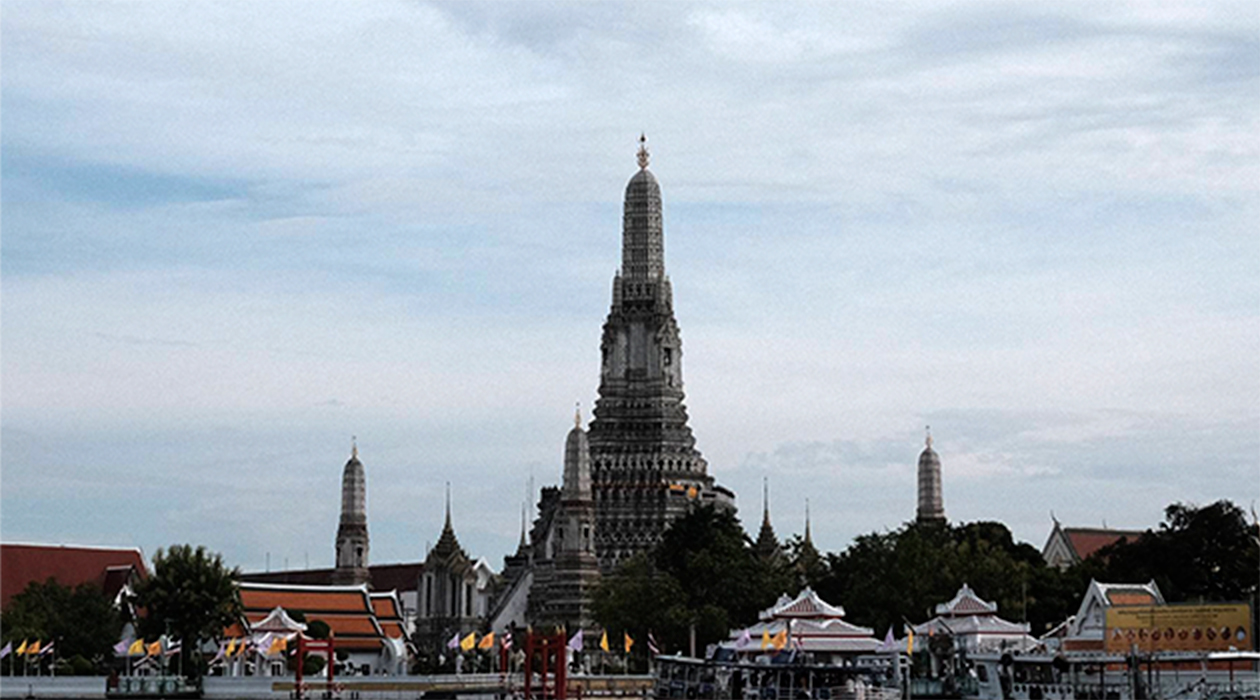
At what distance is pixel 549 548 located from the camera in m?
124

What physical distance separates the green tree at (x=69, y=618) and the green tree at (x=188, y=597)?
12706 mm

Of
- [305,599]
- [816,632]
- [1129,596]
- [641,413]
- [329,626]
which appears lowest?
[816,632]

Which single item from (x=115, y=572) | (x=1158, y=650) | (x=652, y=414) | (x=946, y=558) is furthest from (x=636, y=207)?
(x=1158, y=650)

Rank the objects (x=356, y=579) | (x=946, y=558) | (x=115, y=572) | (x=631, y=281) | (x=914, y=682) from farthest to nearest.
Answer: (x=631, y=281) < (x=356, y=579) < (x=115, y=572) < (x=946, y=558) < (x=914, y=682)

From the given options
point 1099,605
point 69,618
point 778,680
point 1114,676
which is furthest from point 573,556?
point 1114,676

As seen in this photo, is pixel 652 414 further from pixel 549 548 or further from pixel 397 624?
pixel 397 624

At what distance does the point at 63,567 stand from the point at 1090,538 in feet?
190

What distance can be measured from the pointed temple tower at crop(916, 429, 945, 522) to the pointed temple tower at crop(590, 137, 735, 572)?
12002 millimetres

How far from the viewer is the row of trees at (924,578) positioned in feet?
271

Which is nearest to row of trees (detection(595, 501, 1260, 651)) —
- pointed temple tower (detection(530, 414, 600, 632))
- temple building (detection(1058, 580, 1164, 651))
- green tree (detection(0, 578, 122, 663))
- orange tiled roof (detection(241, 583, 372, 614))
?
temple building (detection(1058, 580, 1164, 651))

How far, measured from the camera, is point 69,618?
8975 cm

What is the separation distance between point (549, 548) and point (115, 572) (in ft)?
93.4

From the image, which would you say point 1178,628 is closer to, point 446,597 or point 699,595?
point 699,595

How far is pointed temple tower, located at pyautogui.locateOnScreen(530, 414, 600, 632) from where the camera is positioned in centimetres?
10950
